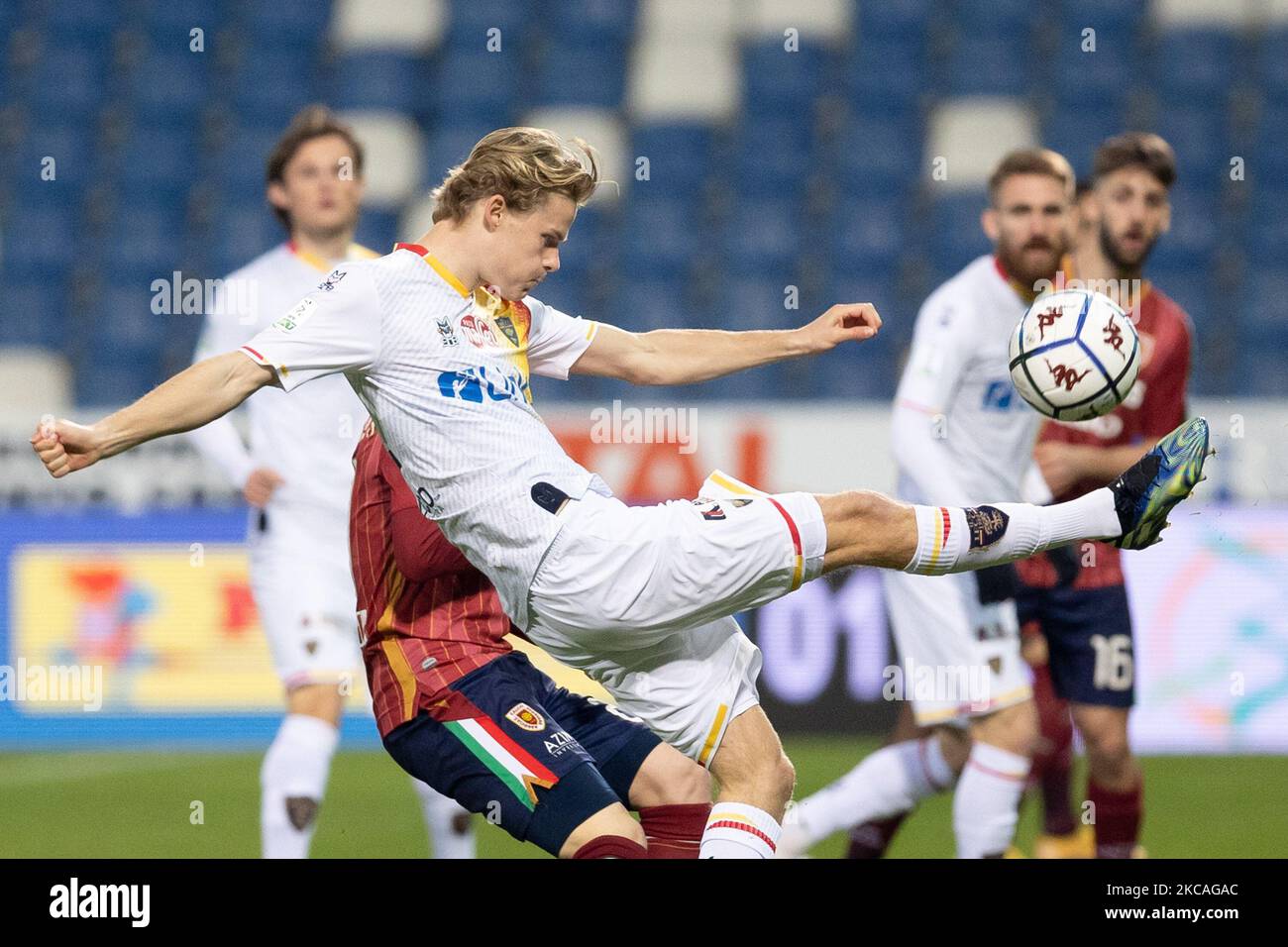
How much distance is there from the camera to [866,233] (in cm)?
1156

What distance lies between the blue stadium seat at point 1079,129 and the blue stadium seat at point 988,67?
37 cm

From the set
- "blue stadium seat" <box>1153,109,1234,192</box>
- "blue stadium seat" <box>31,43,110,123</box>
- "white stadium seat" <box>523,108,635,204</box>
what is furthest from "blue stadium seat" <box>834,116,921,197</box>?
"blue stadium seat" <box>31,43,110,123</box>

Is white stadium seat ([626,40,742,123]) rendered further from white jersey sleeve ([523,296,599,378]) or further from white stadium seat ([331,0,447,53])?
white jersey sleeve ([523,296,599,378])

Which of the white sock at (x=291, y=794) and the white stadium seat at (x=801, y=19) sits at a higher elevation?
the white stadium seat at (x=801, y=19)

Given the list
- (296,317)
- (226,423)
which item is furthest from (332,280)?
(226,423)

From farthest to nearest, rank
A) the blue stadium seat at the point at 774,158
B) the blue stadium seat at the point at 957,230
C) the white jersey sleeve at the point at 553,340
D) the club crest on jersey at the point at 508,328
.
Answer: the blue stadium seat at the point at 774,158 < the blue stadium seat at the point at 957,230 < the white jersey sleeve at the point at 553,340 < the club crest on jersey at the point at 508,328

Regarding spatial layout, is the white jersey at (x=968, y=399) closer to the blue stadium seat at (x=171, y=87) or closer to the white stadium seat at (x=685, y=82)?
the white stadium seat at (x=685, y=82)

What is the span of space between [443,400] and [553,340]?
0.53m

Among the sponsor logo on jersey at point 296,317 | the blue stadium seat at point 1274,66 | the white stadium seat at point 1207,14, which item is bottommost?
the sponsor logo on jersey at point 296,317

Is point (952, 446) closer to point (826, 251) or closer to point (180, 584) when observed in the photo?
point (180, 584)

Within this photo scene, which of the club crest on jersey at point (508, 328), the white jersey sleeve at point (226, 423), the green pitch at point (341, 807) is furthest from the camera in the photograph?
the green pitch at point (341, 807)

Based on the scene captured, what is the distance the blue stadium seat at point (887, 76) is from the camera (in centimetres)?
1230

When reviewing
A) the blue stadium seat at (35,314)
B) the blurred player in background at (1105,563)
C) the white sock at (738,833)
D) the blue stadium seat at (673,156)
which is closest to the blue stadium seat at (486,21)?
the blue stadium seat at (673,156)

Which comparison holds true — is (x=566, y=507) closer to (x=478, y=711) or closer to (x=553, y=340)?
(x=478, y=711)
